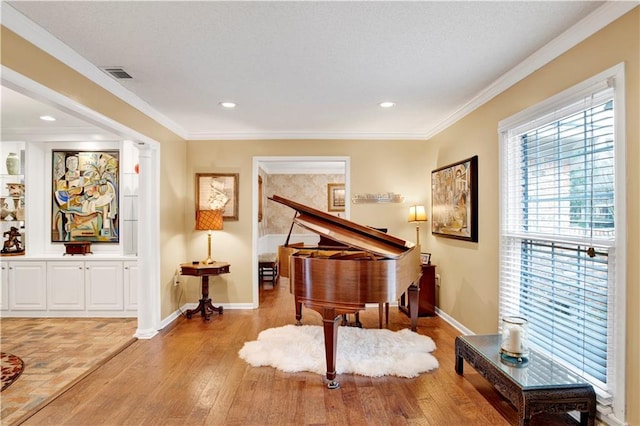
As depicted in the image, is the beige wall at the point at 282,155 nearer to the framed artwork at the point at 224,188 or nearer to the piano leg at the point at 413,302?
the framed artwork at the point at 224,188

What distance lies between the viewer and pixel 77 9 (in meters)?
1.97

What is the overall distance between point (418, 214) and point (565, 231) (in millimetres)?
2280

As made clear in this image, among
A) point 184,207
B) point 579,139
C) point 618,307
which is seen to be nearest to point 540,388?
point 618,307

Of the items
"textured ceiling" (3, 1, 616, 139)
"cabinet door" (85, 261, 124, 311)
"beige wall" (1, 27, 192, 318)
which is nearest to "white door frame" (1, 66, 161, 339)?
"beige wall" (1, 27, 192, 318)

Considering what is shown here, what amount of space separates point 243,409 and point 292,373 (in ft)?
1.95

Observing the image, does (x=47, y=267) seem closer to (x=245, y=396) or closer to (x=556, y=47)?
(x=245, y=396)

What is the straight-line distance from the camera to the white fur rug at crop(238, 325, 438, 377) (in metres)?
2.86

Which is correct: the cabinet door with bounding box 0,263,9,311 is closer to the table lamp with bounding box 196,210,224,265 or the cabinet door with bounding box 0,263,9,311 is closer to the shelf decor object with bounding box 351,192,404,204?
the table lamp with bounding box 196,210,224,265

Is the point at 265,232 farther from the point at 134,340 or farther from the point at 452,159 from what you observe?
the point at 452,159

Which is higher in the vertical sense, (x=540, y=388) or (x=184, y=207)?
(x=184, y=207)

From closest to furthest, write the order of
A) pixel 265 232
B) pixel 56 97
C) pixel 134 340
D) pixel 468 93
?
pixel 56 97
pixel 468 93
pixel 134 340
pixel 265 232

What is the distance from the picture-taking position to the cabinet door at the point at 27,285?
4.26m

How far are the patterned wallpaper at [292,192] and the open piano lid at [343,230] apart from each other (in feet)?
16.5

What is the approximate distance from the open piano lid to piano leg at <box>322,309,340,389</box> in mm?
592
